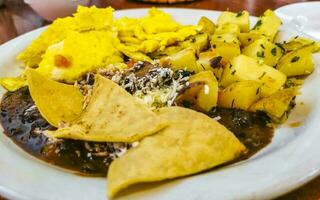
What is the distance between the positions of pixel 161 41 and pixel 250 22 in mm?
517

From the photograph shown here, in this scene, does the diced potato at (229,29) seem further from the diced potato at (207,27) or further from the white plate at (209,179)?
the white plate at (209,179)

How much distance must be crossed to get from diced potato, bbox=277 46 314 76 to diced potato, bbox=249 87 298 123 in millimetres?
224

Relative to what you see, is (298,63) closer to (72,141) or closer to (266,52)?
(266,52)

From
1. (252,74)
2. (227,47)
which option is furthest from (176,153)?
(227,47)

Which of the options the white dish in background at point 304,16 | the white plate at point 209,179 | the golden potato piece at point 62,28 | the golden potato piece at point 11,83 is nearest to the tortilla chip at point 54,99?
the white plate at point 209,179

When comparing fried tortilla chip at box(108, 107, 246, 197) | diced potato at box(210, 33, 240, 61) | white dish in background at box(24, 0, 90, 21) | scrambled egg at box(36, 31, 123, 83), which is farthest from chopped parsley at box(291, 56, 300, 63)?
white dish in background at box(24, 0, 90, 21)

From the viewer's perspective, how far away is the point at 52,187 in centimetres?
106

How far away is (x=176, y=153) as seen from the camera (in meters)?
1.08

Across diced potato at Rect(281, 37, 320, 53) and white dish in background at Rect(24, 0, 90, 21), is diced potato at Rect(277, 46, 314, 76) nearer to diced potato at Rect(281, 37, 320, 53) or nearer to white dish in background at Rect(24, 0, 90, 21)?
diced potato at Rect(281, 37, 320, 53)

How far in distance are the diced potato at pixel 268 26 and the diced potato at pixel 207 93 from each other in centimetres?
57

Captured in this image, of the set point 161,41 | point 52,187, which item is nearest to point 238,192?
point 52,187

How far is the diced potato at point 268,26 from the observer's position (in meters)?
1.92

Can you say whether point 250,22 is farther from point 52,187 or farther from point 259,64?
point 52,187

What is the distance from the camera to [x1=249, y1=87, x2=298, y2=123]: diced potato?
142cm
